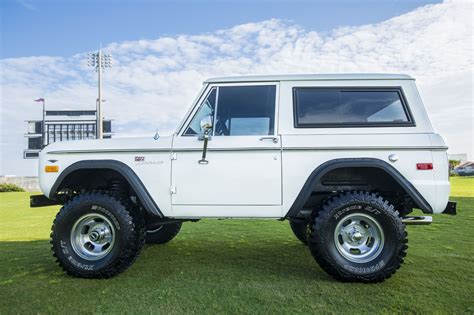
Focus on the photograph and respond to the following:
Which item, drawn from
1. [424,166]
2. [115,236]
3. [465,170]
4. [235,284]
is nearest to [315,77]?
[424,166]

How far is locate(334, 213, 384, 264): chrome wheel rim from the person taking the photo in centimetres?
362

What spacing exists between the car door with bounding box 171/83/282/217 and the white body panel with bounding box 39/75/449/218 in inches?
0.4

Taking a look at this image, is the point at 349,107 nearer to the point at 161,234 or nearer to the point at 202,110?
the point at 202,110

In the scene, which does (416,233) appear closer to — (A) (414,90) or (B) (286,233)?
(B) (286,233)

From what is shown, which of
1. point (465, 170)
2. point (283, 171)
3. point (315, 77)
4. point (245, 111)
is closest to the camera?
point (283, 171)

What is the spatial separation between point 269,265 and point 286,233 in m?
2.24

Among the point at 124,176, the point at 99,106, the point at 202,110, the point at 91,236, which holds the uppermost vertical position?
the point at 99,106

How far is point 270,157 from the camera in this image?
12.3ft

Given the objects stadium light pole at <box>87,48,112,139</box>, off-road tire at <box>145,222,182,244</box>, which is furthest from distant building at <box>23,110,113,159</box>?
off-road tire at <box>145,222,182,244</box>

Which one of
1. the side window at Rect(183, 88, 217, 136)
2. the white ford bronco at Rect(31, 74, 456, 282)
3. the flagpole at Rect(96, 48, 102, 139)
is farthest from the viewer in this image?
the flagpole at Rect(96, 48, 102, 139)

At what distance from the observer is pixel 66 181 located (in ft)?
13.5

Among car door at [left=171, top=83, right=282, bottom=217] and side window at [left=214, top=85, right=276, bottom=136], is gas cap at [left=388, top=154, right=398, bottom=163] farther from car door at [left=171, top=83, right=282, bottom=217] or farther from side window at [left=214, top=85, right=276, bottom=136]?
side window at [left=214, top=85, right=276, bottom=136]

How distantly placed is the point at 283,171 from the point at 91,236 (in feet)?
7.59

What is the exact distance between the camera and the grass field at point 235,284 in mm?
2939
